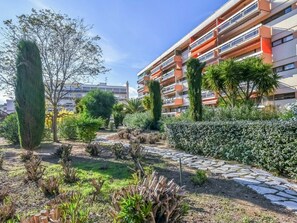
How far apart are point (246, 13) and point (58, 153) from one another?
896 inches

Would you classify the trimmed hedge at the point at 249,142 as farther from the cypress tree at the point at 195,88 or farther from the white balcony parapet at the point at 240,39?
the white balcony parapet at the point at 240,39

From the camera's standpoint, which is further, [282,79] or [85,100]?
[85,100]

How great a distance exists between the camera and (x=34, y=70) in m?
10.4

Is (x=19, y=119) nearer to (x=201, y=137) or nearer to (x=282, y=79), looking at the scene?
(x=201, y=137)

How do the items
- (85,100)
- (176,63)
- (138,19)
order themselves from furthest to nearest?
(176,63), (85,100), (138,19)

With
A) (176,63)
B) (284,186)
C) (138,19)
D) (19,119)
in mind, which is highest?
(176,63)

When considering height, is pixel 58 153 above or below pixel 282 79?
below

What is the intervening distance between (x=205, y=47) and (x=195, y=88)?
22.4 m

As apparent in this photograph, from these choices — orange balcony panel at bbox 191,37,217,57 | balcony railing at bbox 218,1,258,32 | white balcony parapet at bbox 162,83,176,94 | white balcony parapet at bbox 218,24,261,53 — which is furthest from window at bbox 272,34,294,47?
white balcony parapet at bbox 162,83,176,94

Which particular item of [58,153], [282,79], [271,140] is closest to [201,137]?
[271,140]

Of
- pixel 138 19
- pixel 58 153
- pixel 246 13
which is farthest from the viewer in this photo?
pixel 246 13

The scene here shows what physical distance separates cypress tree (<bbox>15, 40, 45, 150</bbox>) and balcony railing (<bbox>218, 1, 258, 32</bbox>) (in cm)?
2035

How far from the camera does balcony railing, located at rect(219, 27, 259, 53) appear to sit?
71.4 feet

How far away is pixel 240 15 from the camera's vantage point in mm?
23828
